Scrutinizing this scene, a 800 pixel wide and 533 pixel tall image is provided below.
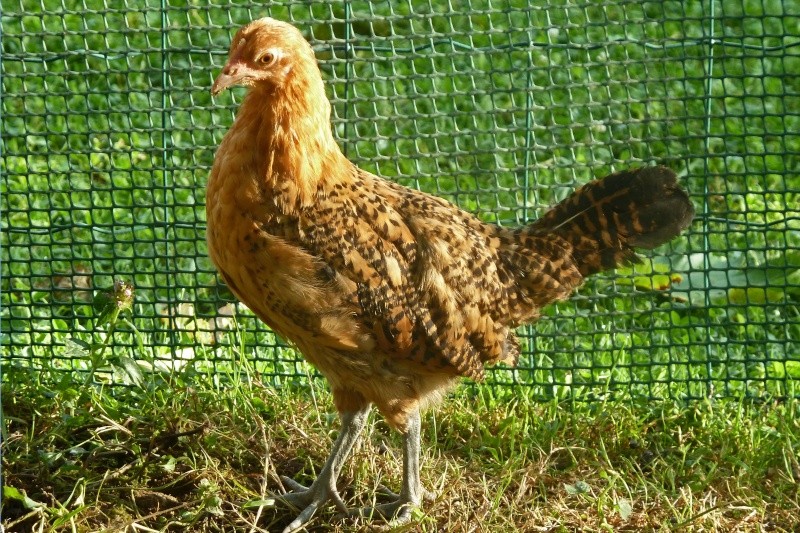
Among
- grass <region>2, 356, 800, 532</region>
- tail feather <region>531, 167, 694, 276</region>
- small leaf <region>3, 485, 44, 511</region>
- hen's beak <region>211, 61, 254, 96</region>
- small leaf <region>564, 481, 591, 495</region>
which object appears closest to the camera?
hen's beak <region>211, 61, 254, 96</region>

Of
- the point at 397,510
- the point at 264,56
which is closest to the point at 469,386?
the point at 397,510

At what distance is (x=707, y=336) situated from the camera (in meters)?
5.33

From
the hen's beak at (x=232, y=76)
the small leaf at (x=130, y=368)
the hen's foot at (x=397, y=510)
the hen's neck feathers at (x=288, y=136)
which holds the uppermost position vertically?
the hen's beak at (x=232, y=76)

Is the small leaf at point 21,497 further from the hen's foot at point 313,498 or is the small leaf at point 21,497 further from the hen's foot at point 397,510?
the hen's foot at point 397,510

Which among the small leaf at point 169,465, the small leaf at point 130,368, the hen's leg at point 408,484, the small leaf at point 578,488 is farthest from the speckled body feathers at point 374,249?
the small leaf at point 130,368

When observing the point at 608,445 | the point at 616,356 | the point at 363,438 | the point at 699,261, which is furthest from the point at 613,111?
the point at 363,438

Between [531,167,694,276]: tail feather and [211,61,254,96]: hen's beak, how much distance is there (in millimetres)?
1589

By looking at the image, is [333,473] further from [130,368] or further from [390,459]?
[130,368]

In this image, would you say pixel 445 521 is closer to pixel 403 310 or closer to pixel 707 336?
pixel 403 310

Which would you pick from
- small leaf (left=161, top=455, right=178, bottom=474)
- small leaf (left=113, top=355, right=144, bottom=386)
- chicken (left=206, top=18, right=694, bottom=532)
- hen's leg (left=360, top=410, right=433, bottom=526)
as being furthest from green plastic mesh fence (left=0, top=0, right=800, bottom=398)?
hen's leg (left=360, top=410, right=433, bottom=526)

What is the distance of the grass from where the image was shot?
13.9 ft

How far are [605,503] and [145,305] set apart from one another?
9.29ft

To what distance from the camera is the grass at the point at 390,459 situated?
4250mm

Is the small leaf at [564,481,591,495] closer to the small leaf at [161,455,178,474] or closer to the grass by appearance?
the grass
